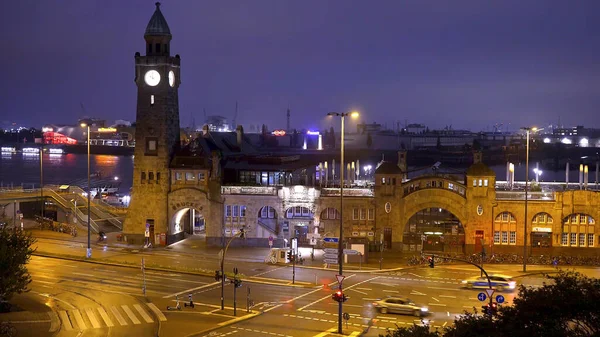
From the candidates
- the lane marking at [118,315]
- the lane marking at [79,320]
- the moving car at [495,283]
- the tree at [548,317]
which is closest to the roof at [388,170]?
the moving car at [495,283]

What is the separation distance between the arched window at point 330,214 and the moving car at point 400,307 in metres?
26.3

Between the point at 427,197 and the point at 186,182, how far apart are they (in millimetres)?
27109

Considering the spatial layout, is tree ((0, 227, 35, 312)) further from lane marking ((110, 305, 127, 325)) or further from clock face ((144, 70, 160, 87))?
clock face ((144, 70, 160, 87))

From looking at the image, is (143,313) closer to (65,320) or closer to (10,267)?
(65,320)

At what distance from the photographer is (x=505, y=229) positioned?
70875mm

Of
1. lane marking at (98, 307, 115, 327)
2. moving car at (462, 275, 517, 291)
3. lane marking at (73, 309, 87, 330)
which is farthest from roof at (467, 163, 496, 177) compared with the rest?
lane marking at (73, 309, 87, 330)

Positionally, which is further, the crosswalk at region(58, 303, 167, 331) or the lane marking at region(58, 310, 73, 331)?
the crosswalk at region(58, 303, 167, 331)

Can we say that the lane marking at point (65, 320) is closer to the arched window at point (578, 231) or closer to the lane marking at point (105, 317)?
the lane marking at point (105, 317)

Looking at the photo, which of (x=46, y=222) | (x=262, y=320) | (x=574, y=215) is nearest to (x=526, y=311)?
(x=262, y=320)

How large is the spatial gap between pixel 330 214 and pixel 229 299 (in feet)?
80.3

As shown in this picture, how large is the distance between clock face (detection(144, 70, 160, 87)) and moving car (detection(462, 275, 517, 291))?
4190 cm

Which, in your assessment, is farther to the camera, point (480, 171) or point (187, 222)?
point (187, 222)

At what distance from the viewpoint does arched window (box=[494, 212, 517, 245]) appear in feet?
232

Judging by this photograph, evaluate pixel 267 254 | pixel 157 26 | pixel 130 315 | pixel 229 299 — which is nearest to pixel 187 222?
pixel 267 254
